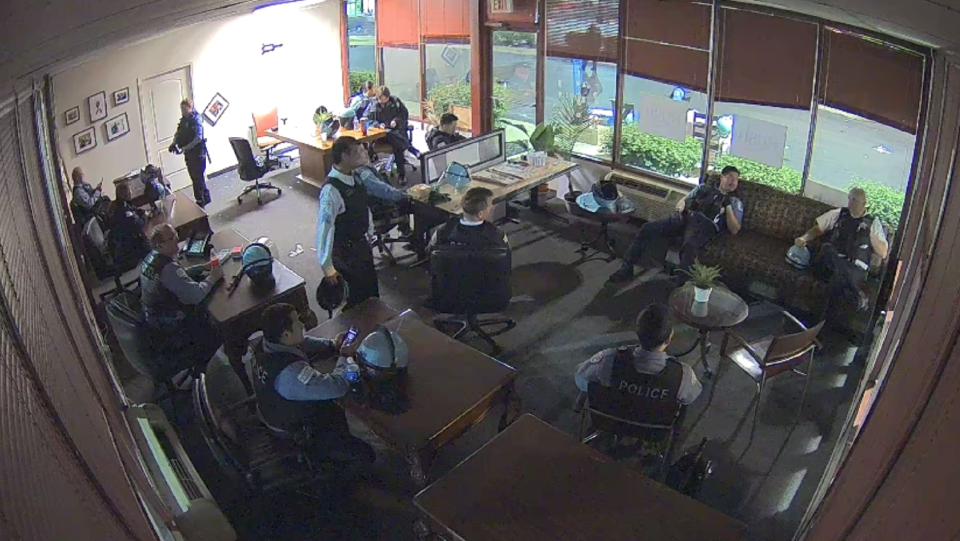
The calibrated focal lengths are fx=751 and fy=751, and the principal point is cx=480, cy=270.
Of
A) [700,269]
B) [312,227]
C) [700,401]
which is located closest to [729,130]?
[700,269]

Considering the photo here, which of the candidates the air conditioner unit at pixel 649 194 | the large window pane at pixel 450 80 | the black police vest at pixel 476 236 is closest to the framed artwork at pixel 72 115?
the large window pane at pixel 450 80

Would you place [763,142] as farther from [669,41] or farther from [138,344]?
[138,344]

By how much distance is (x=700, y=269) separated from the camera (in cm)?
558

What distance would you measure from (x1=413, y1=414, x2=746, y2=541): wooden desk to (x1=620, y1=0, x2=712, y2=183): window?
5383 millimetres

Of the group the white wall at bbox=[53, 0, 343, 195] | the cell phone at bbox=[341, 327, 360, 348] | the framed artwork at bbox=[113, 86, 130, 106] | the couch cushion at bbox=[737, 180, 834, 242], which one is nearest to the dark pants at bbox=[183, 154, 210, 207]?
the white wall at bbox=[53, 0, 343, 195]

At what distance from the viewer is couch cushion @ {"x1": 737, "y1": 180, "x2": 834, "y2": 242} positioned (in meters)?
6.96

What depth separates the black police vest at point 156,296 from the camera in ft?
16.6

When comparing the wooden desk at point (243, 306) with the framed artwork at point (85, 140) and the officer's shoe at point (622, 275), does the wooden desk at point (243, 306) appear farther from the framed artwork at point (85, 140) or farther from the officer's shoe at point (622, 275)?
the framed artwork at point (85, 140)

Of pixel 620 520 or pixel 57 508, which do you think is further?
pixel 620 520

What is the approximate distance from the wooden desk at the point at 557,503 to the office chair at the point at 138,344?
104 inches

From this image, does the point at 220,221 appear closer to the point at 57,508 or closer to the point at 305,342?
the point at 305,342

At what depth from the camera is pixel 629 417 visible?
14.1 ft

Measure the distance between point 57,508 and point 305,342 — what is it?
11.1 ft

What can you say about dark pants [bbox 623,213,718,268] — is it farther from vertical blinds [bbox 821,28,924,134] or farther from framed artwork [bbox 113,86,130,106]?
framed artwork [bbox 113,86,130,106]
